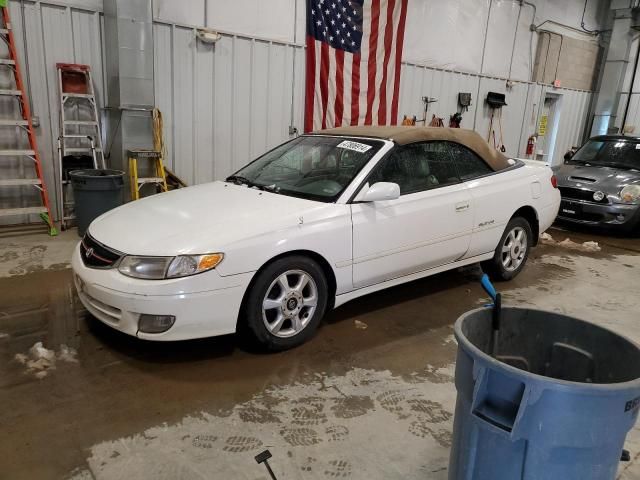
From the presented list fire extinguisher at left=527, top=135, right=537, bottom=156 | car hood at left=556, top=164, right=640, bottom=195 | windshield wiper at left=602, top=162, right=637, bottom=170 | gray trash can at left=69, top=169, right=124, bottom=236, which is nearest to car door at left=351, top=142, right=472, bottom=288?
gray trash can at left=69, top=169, right=124, bottom=236

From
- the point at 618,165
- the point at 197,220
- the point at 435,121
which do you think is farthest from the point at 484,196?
the point at 435,121

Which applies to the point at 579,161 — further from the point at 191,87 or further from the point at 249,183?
the point at 249,183

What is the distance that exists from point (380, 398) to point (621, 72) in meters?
13.4

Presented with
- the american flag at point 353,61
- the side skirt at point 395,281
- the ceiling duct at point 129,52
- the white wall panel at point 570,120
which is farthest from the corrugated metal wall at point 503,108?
the side skirt at point 395,281

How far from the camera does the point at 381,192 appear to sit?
322cm

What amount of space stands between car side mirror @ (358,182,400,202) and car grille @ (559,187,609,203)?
4.96 metres

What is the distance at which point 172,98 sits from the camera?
6488 millimetres

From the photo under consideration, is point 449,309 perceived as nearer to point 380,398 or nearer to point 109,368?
point 380,398

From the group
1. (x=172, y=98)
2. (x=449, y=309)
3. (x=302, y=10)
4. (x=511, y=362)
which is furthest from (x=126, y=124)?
(x=511, y=362)

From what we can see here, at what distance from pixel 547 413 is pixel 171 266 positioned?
1.98m

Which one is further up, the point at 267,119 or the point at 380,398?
the point at 267,119

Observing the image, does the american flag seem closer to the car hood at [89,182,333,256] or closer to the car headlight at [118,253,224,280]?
the car hood at [89,182,333,256]

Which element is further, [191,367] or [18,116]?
[18,116]

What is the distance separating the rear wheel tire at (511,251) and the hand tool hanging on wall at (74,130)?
15.1 ft
